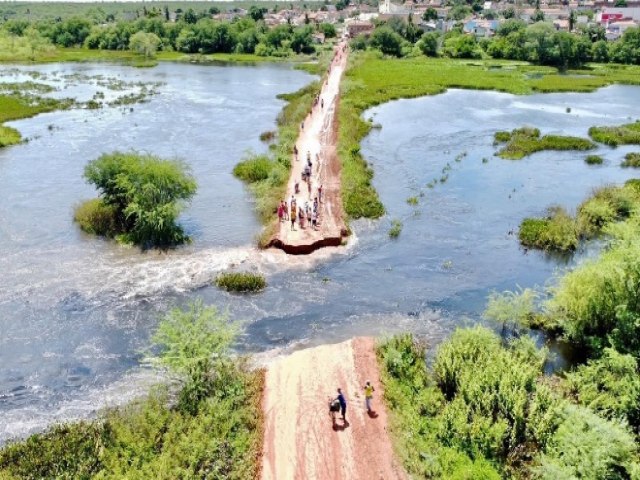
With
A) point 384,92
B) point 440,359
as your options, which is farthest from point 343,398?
point 384,92

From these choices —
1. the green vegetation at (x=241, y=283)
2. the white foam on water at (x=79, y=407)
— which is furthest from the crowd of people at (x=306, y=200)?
the white foam on water at (x=79, y=407)

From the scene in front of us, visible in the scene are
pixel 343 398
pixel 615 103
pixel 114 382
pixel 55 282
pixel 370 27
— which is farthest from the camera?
pixel 370 27

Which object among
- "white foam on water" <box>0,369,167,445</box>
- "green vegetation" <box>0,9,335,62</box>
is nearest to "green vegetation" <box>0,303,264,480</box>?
"white foam on water" <box>0,369,167,445</box>

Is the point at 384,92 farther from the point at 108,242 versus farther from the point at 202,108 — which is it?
the point at 108,242

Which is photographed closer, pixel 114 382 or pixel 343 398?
pixel 343 398

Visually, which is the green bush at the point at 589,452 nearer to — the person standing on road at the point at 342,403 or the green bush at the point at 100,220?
the person standing on road at the point at 342,403

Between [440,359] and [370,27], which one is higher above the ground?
[370,27]
